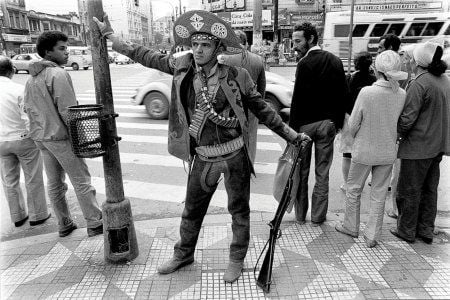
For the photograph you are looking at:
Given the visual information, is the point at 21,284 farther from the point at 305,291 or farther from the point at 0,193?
the point at 0,193

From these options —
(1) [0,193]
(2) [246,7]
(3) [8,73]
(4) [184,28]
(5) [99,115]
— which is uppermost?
(2) [246,7]

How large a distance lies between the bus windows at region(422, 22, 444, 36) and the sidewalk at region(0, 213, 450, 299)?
2261 centimetres

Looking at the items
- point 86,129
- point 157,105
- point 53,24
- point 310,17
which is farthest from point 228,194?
point 53,24

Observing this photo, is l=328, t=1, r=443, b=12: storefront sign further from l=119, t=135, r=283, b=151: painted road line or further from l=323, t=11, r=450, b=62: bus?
l=119, t=135, r=283, b=151: painted road line

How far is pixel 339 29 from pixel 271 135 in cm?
1766

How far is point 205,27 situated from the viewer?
271 cm

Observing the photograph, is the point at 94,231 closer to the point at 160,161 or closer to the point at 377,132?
the point at 160,161

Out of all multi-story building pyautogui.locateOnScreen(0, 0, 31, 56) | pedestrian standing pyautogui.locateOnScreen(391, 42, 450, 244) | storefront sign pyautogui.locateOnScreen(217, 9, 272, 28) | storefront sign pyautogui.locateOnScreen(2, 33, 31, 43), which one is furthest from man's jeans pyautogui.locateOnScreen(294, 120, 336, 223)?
storefront sign pyautogui.locateOnScreen(2, 33, 31, 43)

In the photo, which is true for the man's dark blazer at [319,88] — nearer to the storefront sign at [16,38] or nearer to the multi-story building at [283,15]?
the multi-story building at [283,15]

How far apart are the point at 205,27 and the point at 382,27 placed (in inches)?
909

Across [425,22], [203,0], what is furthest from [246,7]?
[425,22]

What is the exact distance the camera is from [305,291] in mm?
2947

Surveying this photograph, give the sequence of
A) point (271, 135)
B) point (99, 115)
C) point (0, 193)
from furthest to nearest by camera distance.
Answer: point (271, 135), point (0, 193), point (99, 115)

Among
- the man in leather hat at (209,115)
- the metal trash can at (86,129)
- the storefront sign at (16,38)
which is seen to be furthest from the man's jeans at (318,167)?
the storefront sign at (16,38)
